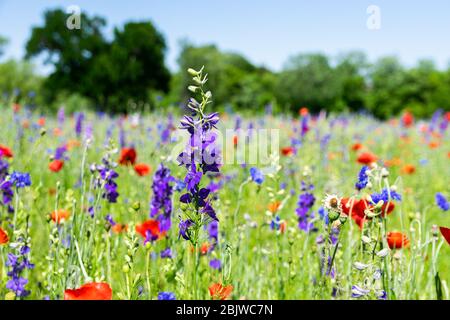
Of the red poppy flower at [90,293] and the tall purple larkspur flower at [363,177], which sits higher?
the tall purple larkspur flower at [363,177]

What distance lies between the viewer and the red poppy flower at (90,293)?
823 millimetres

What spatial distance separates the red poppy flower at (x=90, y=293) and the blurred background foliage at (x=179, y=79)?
40.9 inches

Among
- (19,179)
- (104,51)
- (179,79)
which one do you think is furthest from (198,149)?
(179,79)

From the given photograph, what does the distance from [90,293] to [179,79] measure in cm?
2240

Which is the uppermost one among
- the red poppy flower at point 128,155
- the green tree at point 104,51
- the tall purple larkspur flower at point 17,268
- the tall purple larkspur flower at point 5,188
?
the green tree at point 104,51

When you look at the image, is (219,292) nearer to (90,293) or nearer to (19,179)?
(90,293)

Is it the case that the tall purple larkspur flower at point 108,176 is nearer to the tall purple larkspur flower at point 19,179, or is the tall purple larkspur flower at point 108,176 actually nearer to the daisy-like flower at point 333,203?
the tall purple larkspur flower at point 19,179

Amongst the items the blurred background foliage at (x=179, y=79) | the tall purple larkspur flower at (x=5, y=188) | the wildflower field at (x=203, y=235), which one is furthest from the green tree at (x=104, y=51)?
the tall purple larkspur flower at (x=5, y=188)

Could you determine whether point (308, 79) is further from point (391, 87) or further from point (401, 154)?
point (401, 154)

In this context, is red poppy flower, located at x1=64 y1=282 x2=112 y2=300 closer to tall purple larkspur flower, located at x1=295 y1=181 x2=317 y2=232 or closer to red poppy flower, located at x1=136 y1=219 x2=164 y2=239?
red poppy flower, located at x1=136 y1=219 x2=164 y2=239

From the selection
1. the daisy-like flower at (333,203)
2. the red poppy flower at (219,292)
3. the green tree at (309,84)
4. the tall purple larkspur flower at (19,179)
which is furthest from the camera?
the green tree at (309,84)

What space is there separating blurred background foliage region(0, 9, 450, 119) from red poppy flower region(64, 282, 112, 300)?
3.41 ft

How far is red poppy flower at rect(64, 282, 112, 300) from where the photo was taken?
0.82m

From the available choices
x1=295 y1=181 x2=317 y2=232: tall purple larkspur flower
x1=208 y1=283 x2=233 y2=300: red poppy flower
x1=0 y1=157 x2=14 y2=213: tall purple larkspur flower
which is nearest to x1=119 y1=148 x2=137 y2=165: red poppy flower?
x1=0 y1=157 x2=14 y2=213: tall purple larkspur flower
